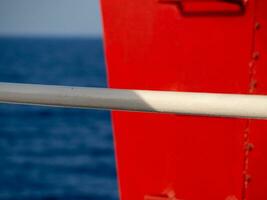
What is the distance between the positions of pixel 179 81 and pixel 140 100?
1.33 feet

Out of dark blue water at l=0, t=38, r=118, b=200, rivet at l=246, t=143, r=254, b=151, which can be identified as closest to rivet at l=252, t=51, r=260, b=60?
rivet at l=246, t=143, r=254, b=151

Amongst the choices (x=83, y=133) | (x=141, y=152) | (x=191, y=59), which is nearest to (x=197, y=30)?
(x=191, y=59)

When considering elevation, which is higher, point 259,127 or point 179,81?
point 179,81

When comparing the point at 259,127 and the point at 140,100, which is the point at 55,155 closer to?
the point at 259,127

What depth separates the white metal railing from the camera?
847mm

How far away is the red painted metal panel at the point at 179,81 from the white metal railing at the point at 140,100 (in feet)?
1.24

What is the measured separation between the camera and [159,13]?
125cm

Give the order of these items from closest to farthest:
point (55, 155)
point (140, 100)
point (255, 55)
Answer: point (140, 100)
point (255, 55)
point (55, 155)

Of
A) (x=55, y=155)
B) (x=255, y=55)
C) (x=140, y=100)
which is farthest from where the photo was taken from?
(x=55, y=155)

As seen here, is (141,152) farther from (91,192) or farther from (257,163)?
(91,192)

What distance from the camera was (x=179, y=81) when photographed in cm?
Result: 129

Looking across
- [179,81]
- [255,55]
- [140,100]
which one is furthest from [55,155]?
[140,100]

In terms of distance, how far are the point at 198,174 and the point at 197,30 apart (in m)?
0.42

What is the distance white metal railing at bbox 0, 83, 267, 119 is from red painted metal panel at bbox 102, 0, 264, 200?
38 cm
